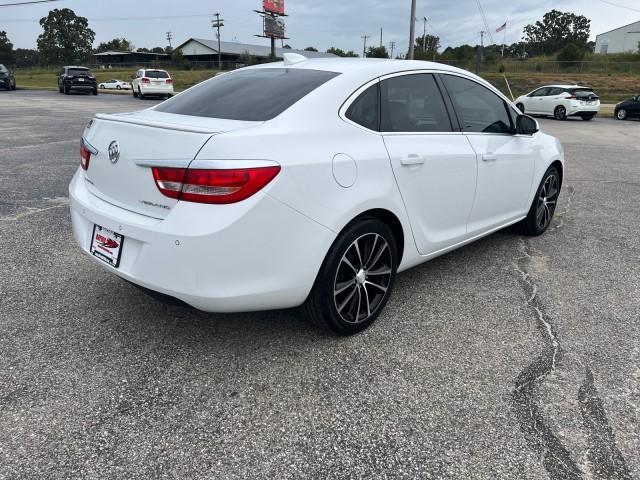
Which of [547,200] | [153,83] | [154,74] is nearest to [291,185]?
[547,200]

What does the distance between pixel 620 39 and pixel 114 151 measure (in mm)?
104878

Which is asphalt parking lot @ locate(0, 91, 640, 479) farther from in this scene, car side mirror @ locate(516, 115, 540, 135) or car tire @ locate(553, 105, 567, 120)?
car tire @ locate(553, 105, 567, 120)

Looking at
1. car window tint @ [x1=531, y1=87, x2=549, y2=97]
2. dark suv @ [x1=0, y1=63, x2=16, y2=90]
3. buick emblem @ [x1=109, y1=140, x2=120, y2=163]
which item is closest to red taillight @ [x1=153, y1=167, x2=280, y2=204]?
buick emblem @ [x1=109, y1=140, x2=120, y2=163]

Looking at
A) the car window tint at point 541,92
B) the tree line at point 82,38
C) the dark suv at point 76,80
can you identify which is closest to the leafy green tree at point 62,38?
the tree line at point 82,38

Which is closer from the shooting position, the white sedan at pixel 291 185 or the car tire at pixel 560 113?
the white sedan at pixel 291 185

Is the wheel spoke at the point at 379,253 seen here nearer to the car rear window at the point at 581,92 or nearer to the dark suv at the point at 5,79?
the car rear window at the point at 581,92

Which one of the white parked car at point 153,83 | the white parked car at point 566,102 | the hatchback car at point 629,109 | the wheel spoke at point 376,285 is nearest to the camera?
the wheel spoke at point 376,285

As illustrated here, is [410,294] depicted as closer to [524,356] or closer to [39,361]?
[524,356]

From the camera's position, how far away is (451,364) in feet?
9.40

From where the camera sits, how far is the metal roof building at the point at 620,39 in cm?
8425

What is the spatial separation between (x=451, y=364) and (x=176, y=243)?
1.62 metres

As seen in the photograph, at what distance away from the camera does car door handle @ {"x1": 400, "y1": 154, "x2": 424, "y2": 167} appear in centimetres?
Answer: 314

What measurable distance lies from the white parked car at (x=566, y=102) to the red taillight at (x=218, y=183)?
914 inches

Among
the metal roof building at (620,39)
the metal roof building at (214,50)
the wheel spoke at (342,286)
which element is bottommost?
the wheel spoke at (342,286)
